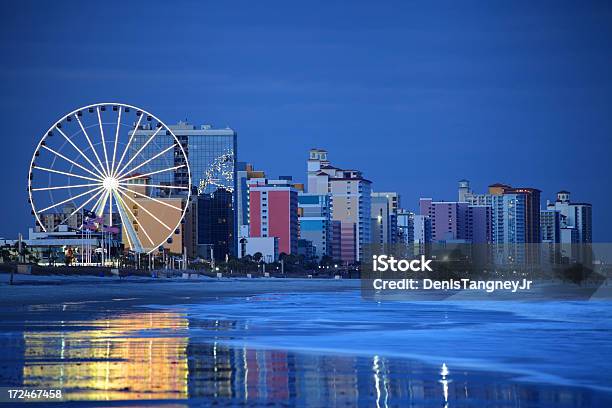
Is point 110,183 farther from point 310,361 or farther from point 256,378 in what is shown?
point 256,378

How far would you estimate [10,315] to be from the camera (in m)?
30.7

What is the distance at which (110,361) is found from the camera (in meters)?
16.8


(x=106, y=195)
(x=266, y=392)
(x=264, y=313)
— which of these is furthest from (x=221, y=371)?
(x=106, y=195)

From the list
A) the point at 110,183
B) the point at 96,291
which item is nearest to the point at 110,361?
the point at 96,291

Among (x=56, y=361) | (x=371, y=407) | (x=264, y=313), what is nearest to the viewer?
(x=371, y=407)

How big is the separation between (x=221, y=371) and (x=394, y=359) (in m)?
3.10

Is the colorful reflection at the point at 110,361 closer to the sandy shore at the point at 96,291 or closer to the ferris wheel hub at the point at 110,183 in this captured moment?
the sandy shore at the point at 96,291

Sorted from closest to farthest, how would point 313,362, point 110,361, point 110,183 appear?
point 110,361 < point 313,362 < point 110,183

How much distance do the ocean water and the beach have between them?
20 mm

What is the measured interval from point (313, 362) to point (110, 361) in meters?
2.99

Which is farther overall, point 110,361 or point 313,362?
point 313,362

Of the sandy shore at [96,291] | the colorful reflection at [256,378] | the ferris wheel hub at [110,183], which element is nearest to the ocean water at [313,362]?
the colorful reflection at [256,378]

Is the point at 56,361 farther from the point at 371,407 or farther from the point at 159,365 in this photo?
the point at 371,407

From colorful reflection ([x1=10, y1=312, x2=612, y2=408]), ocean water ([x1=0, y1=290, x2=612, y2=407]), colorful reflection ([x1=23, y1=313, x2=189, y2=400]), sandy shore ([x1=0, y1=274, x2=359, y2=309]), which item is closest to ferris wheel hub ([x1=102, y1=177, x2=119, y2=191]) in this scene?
sandy shore ([x1=0, y1=274, x2=359, y2=309])
